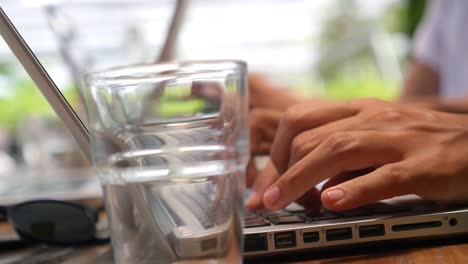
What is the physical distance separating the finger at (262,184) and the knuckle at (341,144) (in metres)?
0.08

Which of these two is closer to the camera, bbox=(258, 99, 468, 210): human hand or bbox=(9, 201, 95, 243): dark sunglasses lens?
bbox=(258, 99, 468, 210): human hand

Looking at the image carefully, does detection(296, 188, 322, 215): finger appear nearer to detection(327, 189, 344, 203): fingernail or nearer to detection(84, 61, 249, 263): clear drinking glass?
detection(327, 189, 344, 203): fingernail

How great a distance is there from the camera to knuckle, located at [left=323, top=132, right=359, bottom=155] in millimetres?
492

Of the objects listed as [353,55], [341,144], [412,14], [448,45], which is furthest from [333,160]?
[353,55]

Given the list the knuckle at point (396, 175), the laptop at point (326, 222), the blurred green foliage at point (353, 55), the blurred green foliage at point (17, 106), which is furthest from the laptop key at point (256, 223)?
the blurred green foliage at point (353, 55)

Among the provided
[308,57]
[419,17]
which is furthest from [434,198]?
[308,57]

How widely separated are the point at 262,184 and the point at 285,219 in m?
0.07

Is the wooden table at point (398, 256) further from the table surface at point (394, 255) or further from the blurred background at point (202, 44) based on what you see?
the blurred background at point (202, 44)

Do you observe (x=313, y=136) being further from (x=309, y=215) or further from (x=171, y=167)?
(x=171, y=167)

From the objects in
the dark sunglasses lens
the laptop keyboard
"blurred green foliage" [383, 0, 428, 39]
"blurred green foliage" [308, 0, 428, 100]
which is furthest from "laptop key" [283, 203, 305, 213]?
"blurred green foliage" [308, 0, 428, 100]

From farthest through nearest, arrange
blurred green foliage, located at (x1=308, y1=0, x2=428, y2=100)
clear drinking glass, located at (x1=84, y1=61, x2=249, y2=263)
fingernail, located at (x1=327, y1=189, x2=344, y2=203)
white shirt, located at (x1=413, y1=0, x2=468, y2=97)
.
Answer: blurred green foliage, located at (x1=308, y1=0, x2=428, y2=100) < white shirt, located at (x1=413, y1=0, x2=468, y2=97) < fingernail, located at (x1=327, y1=189, x2=344, y2=203) < clear drinking glass, located at (x1=84, y1=61, x2=249, y2=263)

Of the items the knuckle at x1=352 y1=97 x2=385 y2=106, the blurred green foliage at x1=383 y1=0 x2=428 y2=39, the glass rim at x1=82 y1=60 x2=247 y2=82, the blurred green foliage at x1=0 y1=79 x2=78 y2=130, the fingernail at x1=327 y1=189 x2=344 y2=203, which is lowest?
the blurred green foliage at x1=0 y1=79 x2=78 y2=130

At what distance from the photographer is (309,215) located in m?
0.52

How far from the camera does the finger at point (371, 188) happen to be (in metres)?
0.47
